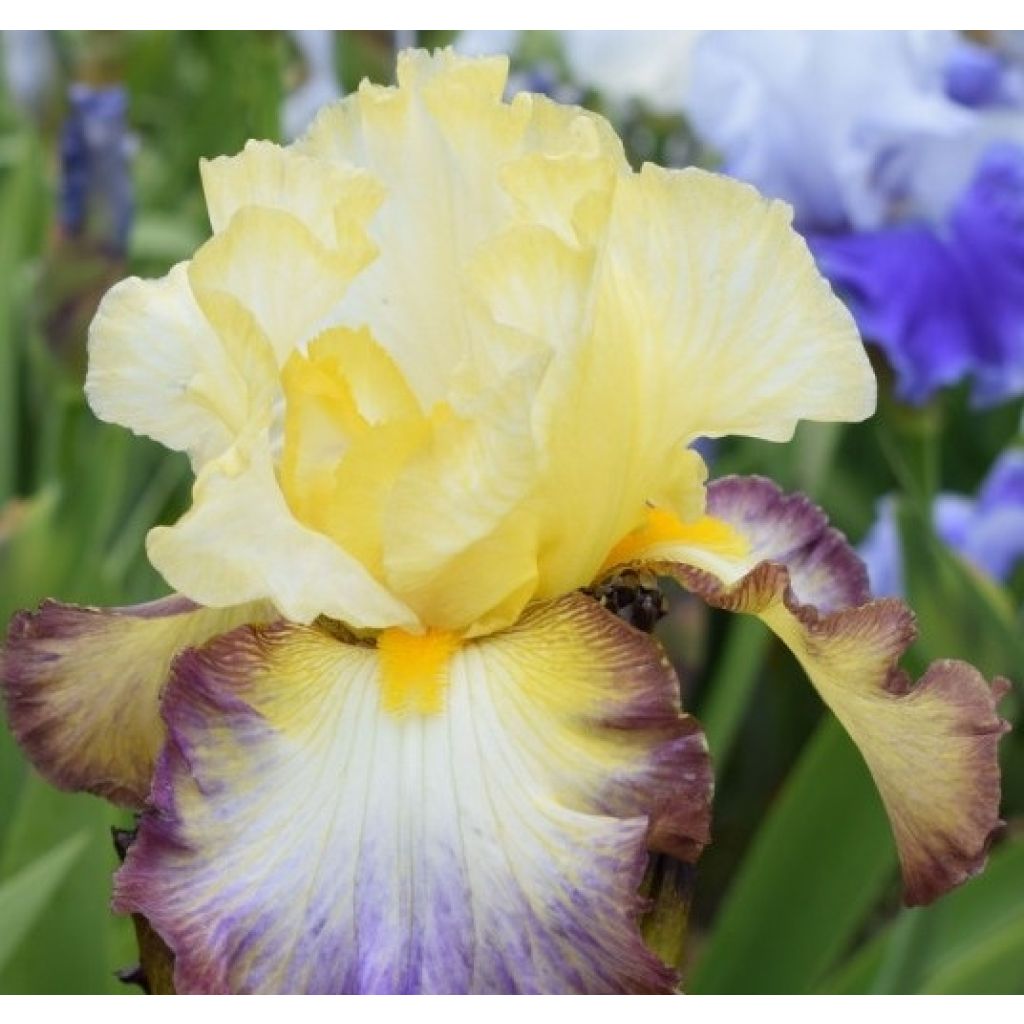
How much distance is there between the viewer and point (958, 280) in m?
1.72

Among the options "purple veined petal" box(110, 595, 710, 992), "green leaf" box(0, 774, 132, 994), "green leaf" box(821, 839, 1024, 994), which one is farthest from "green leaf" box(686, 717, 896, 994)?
"purple veined petal" box(110, 595, 710, 992)

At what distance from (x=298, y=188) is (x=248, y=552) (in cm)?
15

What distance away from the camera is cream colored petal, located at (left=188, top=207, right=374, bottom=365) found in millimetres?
617

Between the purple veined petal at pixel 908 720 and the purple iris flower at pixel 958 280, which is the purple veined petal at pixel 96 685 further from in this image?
the purple iris flower at pixel 958 280

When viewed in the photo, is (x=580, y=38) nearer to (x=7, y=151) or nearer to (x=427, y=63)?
(x=7, y=151)

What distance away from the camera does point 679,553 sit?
685 millimetres

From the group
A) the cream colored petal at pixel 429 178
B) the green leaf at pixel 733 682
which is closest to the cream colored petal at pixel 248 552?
the cream colored petal at pixel 429 178

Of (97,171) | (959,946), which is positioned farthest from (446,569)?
(97,171)

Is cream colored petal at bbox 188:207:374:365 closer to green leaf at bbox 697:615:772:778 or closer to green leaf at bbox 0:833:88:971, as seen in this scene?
green leaf at bbox 0:833:88:971

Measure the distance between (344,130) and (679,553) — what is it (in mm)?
219

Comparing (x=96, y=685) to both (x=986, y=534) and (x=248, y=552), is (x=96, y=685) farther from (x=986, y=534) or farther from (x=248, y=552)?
(x=986, y=534)

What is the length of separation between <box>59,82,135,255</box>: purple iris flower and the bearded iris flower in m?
0.82

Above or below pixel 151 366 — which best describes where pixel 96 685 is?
below

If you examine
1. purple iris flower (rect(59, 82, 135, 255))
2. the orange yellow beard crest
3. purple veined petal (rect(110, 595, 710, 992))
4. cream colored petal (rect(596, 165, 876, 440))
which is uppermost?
cream colored petal (rect(596, 165, 876, 440))
